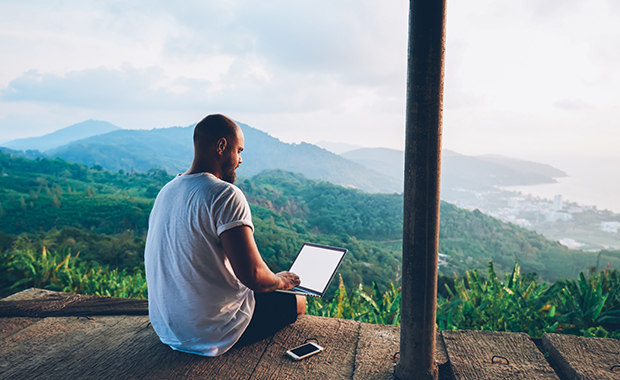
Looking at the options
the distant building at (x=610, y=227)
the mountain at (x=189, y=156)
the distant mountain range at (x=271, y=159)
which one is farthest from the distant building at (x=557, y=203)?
the mountain at (x=189, y=156)

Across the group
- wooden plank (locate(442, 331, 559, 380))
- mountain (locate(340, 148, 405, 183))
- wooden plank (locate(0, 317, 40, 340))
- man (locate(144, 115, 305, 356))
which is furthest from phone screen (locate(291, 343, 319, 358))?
mountain (locate(340, 148, 405, 183))

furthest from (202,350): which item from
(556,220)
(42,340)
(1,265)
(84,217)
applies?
(556,220)

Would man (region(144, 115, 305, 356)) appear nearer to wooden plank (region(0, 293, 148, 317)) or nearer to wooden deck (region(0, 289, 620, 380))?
wooden deck (region(0, 289, 620, 380))

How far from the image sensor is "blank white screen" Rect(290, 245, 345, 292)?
80.8 inches

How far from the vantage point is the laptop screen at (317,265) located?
2045 mm

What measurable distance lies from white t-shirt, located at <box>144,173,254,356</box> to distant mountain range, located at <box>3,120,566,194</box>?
23843 mm

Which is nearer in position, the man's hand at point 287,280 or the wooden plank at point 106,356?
the wooden plank at point 106,356

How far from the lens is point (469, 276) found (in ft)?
10.8

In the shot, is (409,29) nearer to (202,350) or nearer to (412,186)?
(412,186)

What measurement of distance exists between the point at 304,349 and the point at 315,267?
0.43 metres

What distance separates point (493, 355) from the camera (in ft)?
6.27

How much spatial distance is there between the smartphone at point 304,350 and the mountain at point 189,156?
2200 cm

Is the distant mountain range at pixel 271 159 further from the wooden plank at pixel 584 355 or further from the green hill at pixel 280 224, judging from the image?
the wooden plank at pixel 584 355

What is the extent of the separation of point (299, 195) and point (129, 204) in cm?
1652
